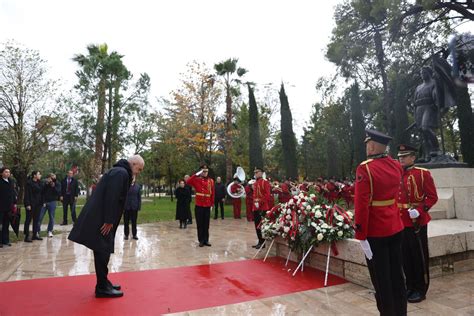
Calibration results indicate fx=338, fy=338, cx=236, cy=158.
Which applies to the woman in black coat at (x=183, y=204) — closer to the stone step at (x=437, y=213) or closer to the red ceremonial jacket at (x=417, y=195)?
the stone step at (x=437, y=213)

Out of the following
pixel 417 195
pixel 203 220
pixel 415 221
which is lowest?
pixel 203 220

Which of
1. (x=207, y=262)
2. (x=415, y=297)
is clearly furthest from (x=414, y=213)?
(x=207, y=262)

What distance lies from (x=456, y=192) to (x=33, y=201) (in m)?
10.3

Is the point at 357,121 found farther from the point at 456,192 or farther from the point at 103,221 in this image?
the point at 103,221

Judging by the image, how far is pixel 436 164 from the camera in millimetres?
7715

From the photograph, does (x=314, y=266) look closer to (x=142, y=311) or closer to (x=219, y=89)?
(x=142, y=311)

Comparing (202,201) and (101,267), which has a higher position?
(202,201)

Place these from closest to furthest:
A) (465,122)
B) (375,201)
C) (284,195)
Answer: (375,201) → (284,195) → (465,122)

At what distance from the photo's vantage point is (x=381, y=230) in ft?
10.1

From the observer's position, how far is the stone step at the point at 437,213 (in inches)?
278

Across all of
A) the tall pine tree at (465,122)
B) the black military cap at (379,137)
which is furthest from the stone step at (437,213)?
the tall pine tree at (465,122)

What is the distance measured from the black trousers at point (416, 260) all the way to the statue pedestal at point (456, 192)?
358 cm

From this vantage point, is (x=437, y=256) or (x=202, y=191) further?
(x=202, y=191)

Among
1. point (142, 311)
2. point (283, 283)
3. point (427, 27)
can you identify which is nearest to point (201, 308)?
point (142, 311)
